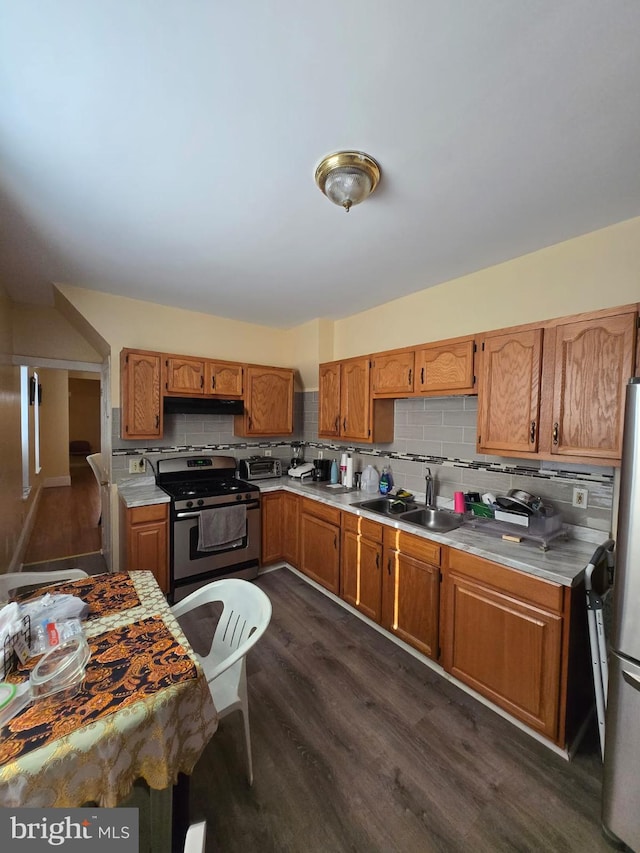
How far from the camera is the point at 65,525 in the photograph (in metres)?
4.62

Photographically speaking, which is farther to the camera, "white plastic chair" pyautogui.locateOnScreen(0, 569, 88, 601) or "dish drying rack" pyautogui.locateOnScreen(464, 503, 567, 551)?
"dish drying rack" pyautogui.locateOnScreen(464, 503, 567, 551)

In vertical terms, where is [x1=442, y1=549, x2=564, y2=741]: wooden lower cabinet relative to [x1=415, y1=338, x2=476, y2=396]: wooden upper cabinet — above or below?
below

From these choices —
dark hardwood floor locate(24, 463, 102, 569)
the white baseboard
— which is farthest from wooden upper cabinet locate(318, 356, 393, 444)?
the white baseboard

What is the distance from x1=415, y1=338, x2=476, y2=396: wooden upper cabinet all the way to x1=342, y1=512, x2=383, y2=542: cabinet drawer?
102cm

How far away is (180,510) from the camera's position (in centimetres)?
272

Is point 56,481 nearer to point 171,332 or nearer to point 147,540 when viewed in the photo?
point 171,332

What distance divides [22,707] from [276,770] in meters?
1.14

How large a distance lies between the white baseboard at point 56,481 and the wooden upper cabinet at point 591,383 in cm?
855

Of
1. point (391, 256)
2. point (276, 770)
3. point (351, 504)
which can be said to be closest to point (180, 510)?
point (351, 504)

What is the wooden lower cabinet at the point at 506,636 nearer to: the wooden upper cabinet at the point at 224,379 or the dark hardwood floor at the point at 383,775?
the dark hardwood floor at the point at 383,775

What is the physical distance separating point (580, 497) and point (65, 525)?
5.71 metres

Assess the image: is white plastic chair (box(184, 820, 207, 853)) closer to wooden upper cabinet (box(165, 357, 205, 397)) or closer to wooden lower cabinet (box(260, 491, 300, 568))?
wooden lower cabinet (box(260, 491, 300, 568))

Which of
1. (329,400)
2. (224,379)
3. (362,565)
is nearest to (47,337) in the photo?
(224,379)

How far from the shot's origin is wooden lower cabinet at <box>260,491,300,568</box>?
322cm
